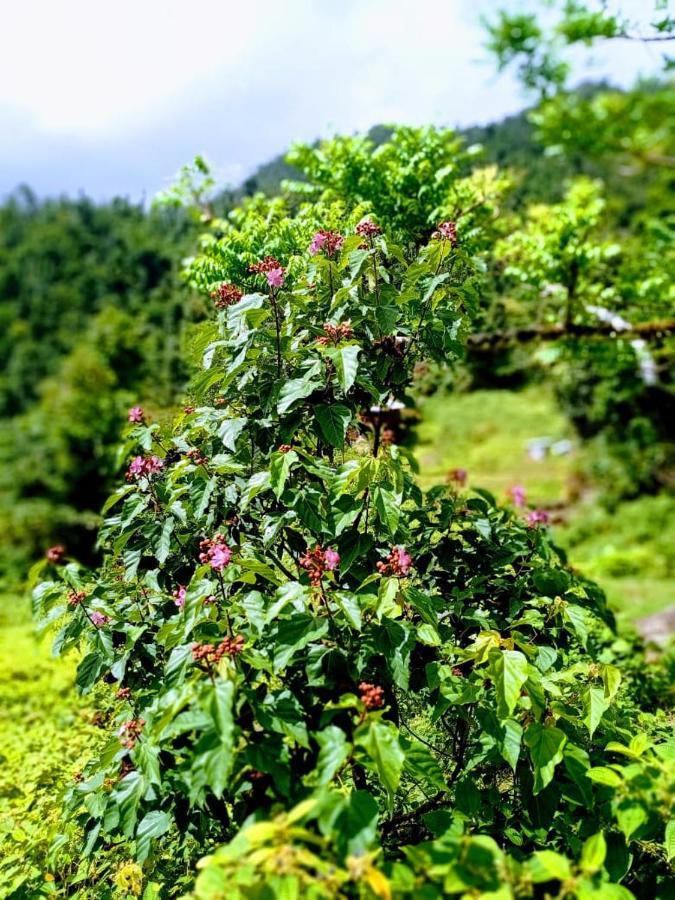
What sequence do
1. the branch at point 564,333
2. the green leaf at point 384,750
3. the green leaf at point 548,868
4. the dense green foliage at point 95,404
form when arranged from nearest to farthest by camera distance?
the green leaf at point 548,868, the green leaf at point 384,750, the branch at point 564,333, the dense green foliage at point 95,404

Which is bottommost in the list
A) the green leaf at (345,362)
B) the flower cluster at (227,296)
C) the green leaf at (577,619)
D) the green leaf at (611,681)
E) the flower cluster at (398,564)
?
the green leaf at (611,681)

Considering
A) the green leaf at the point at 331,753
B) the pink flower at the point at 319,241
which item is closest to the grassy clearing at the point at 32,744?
the green leaf at the point at 331,753

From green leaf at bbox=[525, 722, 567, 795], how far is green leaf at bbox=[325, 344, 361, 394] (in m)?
1.06

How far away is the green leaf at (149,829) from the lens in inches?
68.7

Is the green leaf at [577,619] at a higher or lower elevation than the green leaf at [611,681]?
higher

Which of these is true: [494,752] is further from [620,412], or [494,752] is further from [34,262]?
[34,262]

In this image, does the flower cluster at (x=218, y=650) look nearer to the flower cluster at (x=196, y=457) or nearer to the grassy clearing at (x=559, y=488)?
the flower cluster at (x=196, y=457)

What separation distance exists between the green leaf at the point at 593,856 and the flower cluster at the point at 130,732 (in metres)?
1.19

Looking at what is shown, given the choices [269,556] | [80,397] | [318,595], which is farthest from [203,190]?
[80,397]

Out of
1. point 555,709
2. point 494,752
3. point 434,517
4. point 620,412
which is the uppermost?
point 434,517

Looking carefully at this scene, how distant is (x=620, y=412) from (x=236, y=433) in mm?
12301

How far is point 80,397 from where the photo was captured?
11656mm

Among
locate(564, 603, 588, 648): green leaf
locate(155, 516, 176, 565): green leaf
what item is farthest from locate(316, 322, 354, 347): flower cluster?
locate(564, 603, 588, 648): green leaf

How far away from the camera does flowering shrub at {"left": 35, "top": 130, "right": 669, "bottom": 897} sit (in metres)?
1.43
